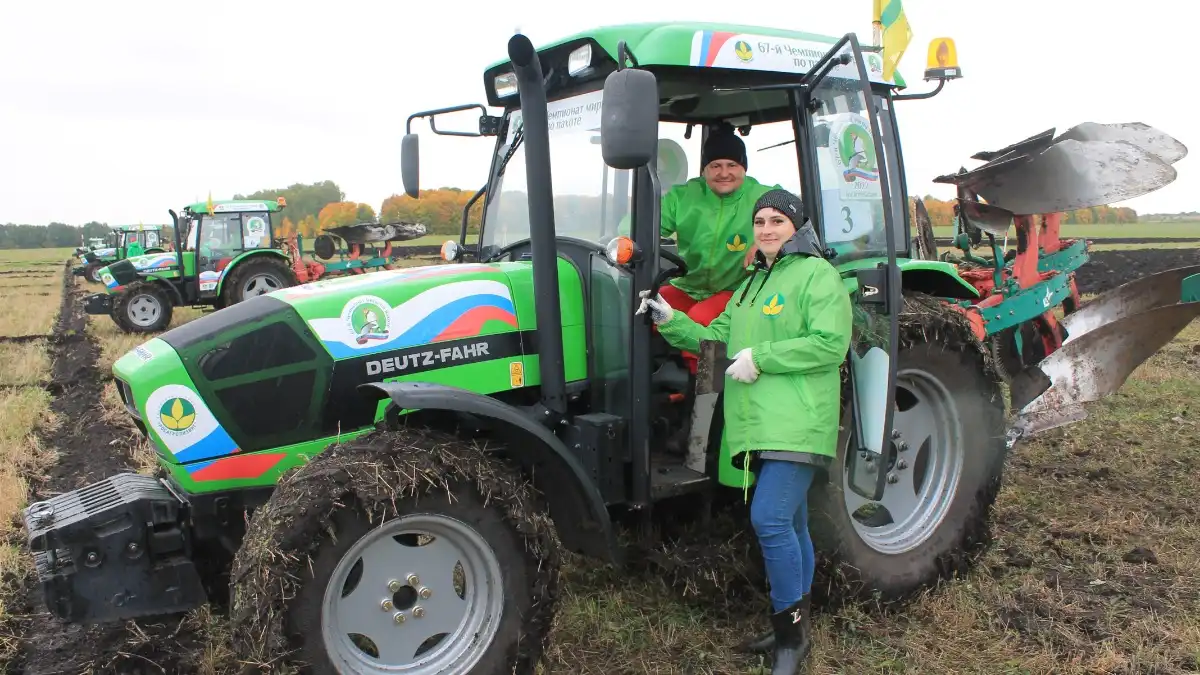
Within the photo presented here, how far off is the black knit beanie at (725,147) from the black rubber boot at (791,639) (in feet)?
5.74

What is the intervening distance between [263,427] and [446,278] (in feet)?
2.76

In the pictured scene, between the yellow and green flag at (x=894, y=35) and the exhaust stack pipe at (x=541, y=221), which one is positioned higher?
the yellow and green flag at (x=894, y=35)

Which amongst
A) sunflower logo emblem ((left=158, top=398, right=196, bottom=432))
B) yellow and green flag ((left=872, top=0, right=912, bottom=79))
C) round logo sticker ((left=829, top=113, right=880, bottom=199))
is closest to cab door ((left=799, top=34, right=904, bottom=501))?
round logo sticker ((left=829, top=113, right=880, bottom=199))

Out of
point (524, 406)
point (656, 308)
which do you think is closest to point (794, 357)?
point (656, 308)

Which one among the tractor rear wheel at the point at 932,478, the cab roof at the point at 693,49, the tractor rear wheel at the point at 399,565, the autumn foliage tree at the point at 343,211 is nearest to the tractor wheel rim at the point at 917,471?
the tractor rear wheel at the point at 932,478

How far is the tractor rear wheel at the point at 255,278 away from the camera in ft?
49.9

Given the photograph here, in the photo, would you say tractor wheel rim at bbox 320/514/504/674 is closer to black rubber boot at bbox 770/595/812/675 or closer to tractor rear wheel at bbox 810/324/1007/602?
black rubber boot at bbox 770/595/812/675

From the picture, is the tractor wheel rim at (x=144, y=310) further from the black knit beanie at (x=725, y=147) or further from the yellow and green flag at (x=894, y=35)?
the yellow and green flag at (x=894, y=35)

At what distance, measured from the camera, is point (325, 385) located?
3102 mm

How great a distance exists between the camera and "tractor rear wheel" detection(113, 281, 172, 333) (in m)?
14.5

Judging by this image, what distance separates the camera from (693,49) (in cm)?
324

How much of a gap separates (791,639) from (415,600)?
137cm

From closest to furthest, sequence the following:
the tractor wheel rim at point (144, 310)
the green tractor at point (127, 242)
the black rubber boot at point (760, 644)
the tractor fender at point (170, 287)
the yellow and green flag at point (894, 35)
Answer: the yellow and green flag at point (894, 35), the black rubber boot at point (760, 644), the tractor wheel rim at point (144, 310), the tractor fender at point (170, 287), the green tractor at point (127, 242)

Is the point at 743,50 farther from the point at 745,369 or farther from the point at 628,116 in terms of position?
the point at 745,369
